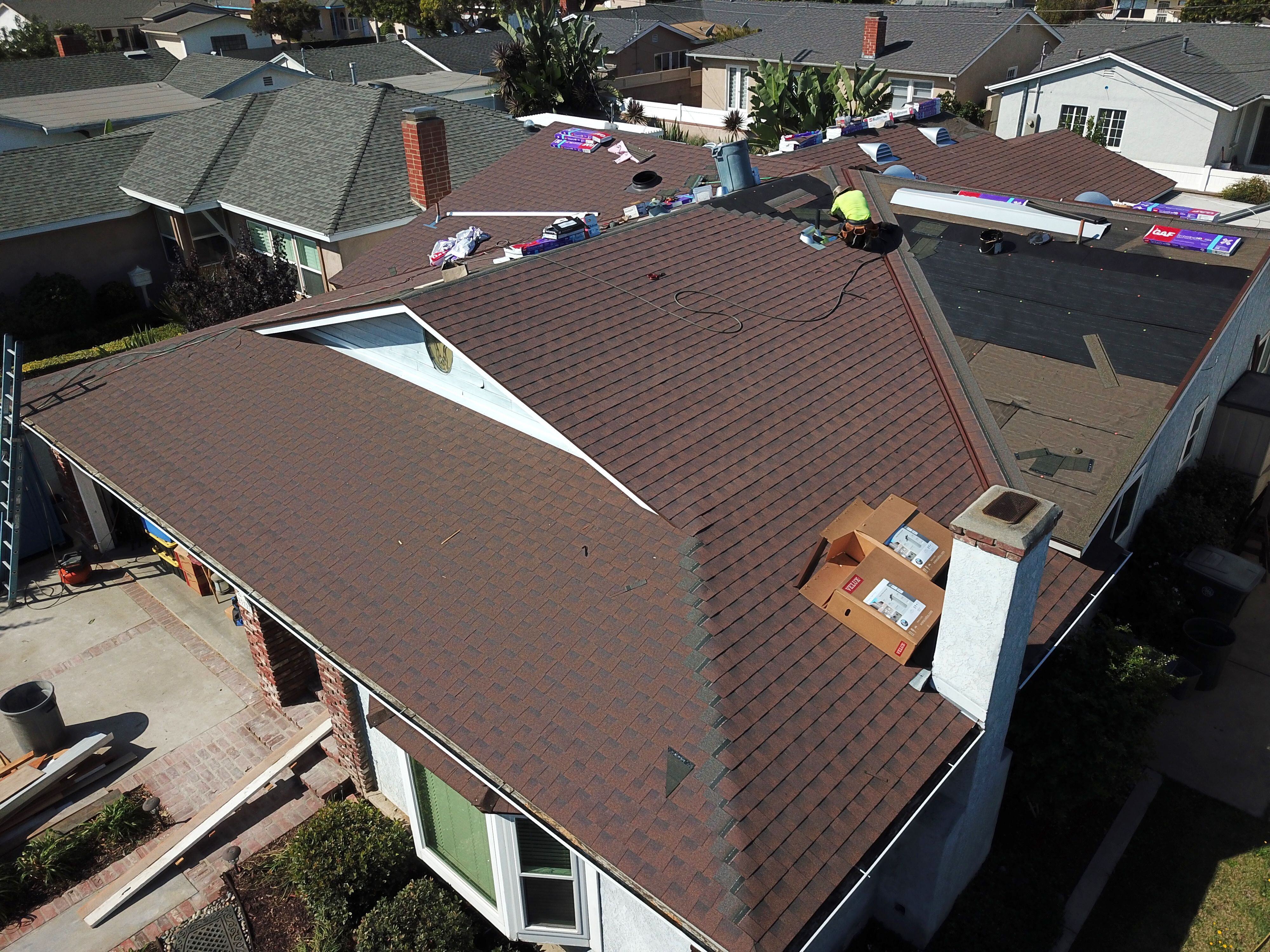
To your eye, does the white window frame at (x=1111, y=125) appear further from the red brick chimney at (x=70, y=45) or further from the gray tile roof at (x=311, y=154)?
the red brick chimney at (x=70, y=45)

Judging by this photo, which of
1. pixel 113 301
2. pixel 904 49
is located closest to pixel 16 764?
pixel 113 301

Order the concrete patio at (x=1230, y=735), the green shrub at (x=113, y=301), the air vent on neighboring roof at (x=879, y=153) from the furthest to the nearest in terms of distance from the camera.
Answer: the green shrub at (x=113, y=301) < the air vent on neighboring roof at (x=879, y=153) < the concrete patio at (x=1230, y=735)

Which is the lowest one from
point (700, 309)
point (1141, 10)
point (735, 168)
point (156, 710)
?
point (156, 710)

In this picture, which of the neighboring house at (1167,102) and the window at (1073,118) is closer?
the neighboring house at (1167,102)

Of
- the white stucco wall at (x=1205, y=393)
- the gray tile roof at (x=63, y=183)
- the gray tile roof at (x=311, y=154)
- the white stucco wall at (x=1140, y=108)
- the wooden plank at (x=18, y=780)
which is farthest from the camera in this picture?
the white stucco wall at (x=1140, y=108)

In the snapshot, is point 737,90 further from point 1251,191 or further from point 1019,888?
point 1019,888

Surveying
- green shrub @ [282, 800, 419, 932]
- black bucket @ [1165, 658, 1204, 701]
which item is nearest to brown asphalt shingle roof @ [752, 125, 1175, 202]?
black bucket @ [1165, 658, 1204, 701]

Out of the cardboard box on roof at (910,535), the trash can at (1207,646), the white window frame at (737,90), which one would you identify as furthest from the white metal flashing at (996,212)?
the white window frame at (737,90)

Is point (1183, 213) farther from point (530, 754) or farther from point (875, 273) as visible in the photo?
point (530, 754)
